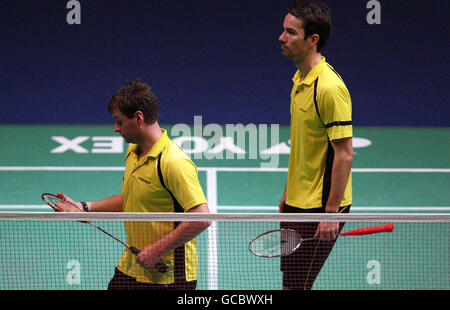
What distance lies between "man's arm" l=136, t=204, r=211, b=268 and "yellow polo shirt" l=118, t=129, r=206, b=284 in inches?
1.7

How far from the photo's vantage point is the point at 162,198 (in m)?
3.46

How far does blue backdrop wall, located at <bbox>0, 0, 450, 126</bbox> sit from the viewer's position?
9.66 meters

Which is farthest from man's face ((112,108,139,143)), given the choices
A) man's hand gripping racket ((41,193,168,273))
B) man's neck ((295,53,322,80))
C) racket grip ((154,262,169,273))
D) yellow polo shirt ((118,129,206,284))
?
man's neck ((295,53,322,80))

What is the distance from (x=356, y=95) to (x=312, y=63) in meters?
6.06

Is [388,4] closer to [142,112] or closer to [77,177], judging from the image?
[77,177]

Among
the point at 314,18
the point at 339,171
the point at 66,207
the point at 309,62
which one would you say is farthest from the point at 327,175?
the point at 66,207

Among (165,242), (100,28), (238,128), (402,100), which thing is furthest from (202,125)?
(165,242)

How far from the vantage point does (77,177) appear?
8.09 metres

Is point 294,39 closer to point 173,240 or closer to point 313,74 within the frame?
point 313,74

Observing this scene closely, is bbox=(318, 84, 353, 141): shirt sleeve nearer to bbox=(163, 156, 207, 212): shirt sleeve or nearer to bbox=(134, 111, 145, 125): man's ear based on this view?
bbox=(163, 156, 207, 212): shirt sleeve

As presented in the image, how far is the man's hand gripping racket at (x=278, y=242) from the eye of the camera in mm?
3459

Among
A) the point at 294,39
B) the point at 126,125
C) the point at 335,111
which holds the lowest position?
the point at 126,125

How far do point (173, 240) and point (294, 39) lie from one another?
4.75ft
